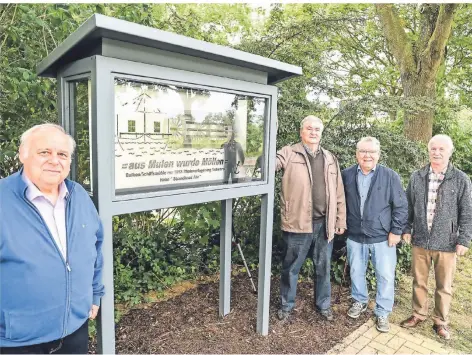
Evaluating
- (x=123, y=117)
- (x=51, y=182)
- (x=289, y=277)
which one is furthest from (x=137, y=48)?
(x=289, y=277)

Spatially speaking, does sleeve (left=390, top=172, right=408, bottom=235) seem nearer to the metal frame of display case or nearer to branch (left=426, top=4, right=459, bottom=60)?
the metal frame of display case

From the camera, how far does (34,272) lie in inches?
67.2

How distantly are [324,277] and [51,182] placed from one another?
9.39 feet

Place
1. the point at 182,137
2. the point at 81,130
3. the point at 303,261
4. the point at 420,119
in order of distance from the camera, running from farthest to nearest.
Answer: the point at 420,119
the point at 303,261
the point at 182,137
the point at 81,130

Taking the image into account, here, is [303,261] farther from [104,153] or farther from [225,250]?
[104,153]

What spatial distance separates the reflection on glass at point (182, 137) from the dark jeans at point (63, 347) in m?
0.80

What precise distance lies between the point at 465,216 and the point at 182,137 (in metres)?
2.75

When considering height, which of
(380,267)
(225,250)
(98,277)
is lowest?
(380,267)

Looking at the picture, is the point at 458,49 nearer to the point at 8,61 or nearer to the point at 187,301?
the point at 187,301

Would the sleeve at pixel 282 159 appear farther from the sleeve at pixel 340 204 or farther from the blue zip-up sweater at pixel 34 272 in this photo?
A: the blue zip-up sweater at pixel 34 272

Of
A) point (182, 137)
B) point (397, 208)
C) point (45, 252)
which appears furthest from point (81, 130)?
point (397, 208)

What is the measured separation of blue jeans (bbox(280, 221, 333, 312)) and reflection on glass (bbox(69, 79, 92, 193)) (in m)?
2.02

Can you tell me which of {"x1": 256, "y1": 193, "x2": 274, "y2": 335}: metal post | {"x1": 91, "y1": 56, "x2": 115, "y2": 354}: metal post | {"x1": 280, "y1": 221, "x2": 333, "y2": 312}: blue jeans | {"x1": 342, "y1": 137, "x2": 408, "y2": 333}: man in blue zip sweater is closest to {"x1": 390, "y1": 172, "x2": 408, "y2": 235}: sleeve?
{"x1": 342, "y1": 137, "x2": 408, "y2": 333}: man in blue zip sweater

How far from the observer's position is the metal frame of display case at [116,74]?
6.57 ft
